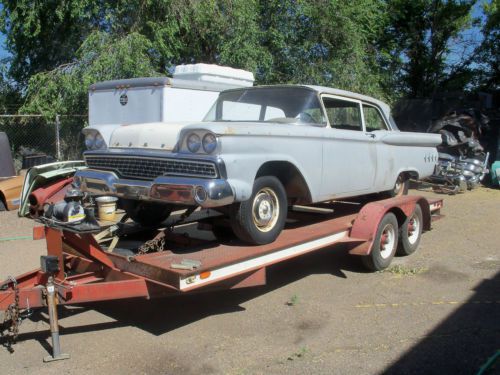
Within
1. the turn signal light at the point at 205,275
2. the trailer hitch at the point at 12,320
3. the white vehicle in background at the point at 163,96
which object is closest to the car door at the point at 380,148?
the turn signal light at the point at 205,275

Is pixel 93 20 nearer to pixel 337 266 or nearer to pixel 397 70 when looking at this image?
pixel 337 266

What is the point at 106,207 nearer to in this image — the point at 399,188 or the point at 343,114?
the point at 343,114

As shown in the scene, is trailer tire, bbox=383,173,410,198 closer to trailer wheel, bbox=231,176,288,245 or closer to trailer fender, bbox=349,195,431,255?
trailer fender, bbox=349,195,431,255

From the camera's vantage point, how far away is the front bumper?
4117 millimetres

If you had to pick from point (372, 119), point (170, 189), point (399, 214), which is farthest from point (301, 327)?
point (372, 119)

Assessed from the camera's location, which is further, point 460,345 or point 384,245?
point 384,245

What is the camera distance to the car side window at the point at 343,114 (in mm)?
5914

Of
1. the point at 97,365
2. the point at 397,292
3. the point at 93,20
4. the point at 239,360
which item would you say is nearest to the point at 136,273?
the point at 97,365

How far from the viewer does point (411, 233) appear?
702 cm

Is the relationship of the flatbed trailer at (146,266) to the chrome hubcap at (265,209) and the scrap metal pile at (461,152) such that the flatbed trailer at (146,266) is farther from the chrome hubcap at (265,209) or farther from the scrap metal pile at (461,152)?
the scrap metal pile at (461,152)

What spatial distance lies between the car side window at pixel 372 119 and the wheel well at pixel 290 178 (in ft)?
5.96

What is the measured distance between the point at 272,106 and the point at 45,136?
34.5 ft

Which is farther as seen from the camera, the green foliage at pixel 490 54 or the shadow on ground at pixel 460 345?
the green foliage at pixel 490 54

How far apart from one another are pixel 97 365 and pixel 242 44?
10310 millimetres
